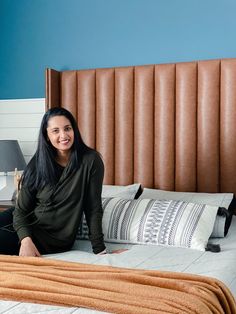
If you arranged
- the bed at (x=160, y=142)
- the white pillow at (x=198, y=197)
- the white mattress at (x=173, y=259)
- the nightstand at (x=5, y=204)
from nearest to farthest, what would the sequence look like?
1. the white mattress at (x=173, y=259)
2. the bed at (x=160, y=142)
3. the white pillow at (x=198, y=197)
4. the nightstand at (x=5, y=204)

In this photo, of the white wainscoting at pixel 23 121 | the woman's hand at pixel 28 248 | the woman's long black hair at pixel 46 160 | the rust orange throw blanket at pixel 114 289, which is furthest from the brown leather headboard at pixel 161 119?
the rust orange throw blanket at pixel 114 289

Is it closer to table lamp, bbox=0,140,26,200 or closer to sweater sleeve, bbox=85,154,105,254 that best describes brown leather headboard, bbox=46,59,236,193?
table lamp, bbox=0,140,26,200

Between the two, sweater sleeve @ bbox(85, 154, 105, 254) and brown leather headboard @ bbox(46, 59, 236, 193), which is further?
brown leather headboard @ bbox(46, 59, 236, 193)

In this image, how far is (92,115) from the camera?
3.22 m

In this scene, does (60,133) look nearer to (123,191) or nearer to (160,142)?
(123,191)

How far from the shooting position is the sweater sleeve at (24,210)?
2291 mm

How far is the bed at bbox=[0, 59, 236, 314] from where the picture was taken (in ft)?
7.83

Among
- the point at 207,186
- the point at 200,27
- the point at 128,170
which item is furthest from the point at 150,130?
the point at 200,27

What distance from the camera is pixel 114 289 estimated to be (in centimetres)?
146

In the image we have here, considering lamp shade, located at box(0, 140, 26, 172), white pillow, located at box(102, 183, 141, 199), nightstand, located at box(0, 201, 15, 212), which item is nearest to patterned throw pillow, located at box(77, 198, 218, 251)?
white pillow, located at box(102, 183, 141, 199)

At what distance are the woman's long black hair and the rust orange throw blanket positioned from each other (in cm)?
67

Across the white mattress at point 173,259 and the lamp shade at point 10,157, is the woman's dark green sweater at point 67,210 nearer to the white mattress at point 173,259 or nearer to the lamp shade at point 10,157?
the white mattress at point 173,259

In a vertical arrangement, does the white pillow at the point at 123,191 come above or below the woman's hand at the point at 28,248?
above

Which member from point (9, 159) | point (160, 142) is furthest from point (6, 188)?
point (160, 142)
